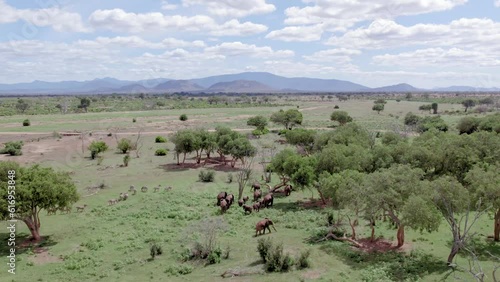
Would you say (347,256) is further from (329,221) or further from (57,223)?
(57,223)

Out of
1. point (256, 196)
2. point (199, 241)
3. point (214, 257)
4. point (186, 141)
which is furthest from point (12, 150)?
point (214, 257)

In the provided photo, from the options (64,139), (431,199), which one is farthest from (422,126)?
(64,139)

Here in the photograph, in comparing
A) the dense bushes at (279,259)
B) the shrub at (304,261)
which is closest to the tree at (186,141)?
the dense bushes at (279,259)

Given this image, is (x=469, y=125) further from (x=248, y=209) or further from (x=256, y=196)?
(x=248, y=209)

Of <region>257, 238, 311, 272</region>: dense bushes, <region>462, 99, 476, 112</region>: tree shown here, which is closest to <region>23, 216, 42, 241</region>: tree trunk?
<region>257, 238, 311, 272</region>: dense bushes

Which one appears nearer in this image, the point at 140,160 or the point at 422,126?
the point at 140,160
